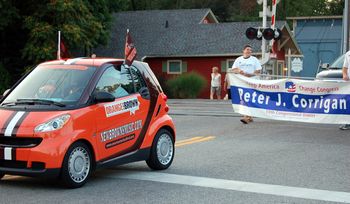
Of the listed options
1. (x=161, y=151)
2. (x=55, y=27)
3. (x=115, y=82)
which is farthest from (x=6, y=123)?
(x=55, y=27)

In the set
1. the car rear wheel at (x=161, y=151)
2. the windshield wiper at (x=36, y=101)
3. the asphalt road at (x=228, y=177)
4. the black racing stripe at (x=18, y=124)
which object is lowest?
the asphalt road at (x=228, y=177)

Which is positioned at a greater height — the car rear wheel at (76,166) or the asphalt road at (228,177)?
the car rear wheel at (76,166)

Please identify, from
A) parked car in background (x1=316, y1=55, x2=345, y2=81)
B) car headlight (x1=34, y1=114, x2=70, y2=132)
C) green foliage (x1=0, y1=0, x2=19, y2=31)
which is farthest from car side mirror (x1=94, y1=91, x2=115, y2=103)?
green foliage (x1=0, y1=0, x2=19, y2=31)

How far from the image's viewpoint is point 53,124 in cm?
729

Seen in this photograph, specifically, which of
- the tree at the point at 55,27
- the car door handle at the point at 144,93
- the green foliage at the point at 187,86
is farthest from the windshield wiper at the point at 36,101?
the green foliage at the point at 187,86

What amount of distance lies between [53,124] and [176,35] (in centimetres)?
3819

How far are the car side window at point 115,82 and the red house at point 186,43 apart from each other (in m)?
31.1

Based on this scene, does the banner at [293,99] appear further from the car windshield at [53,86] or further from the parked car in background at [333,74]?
the car windshield at [53,86]

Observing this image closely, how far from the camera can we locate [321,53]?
176ft

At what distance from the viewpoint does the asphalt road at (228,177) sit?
7156 millimetres

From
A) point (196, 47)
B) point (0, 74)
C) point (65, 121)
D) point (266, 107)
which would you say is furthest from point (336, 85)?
point (196, 47)

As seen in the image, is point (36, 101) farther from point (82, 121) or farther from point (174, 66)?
point (174, 66)

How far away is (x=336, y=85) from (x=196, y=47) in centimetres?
2930

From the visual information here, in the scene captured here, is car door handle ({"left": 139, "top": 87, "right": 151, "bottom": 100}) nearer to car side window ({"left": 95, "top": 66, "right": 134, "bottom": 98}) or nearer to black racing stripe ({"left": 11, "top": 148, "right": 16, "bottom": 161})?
car side window ({"left": 95, "top": 66, "right": 134, "bottom": 98})
